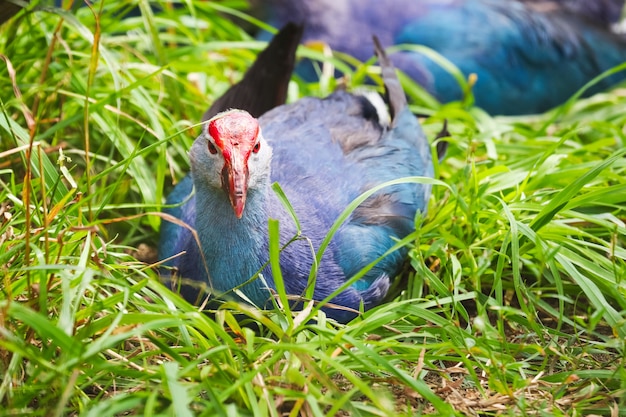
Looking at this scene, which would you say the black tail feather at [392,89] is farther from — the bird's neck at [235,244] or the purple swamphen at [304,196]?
the bird's neck at [235,244]

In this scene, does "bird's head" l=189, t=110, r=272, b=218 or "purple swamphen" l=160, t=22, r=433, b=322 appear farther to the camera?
"purple swamphen" l=160, t=22, r=433, b=322

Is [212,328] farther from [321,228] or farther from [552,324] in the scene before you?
[552,324]

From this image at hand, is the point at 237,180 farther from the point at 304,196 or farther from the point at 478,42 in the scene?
the point at 478,42

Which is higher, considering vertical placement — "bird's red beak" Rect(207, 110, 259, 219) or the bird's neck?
"bird's red beak" Rect(207, 110, 259, 219)

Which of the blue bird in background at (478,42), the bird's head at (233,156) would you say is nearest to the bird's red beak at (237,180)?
the bird's head at (233,156)

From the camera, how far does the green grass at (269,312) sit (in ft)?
6.55

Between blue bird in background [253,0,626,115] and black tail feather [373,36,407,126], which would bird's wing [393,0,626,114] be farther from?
black tail feather [373,36,407,126]

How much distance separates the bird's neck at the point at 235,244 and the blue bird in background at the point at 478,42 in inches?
104

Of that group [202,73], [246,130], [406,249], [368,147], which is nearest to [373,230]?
[406,249]

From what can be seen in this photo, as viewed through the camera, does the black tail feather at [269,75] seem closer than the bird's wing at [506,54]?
Yes

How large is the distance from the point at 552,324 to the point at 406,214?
681 mm

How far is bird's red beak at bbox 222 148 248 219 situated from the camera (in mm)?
2383

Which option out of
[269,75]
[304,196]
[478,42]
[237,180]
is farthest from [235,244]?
[478,42]

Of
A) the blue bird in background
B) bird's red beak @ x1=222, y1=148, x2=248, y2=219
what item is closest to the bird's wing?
the blue bird in background
